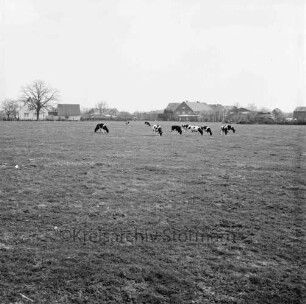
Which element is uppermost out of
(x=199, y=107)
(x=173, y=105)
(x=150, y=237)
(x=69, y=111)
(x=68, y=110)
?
(x=173, y=105)

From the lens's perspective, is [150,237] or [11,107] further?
[11,107]

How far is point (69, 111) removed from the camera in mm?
106750

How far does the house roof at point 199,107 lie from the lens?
114669mm

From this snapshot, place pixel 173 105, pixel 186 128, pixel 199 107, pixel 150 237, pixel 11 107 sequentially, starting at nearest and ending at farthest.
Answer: pixel 150 237, pixel 186 128, pixel 11 107, pixel 199 107, pixel 173 105

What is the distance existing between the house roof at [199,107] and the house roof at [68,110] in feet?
136

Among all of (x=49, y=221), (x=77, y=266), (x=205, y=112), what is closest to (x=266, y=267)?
(x=77, y=266)

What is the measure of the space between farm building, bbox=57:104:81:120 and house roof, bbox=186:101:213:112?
41.4 meters

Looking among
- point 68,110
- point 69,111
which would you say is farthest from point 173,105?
point 68,110

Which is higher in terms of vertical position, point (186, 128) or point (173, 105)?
point (173, 105)

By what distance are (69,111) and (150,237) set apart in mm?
106394

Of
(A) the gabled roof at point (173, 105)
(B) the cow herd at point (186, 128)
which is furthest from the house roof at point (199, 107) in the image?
(B) the cow herd at point (186, 128)

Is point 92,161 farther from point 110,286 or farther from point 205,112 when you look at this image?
point 205,112

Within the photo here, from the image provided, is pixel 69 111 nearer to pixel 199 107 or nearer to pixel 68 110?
pixel 68 110

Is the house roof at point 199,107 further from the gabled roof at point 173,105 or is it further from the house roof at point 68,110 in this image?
the house roof at point 68,110
